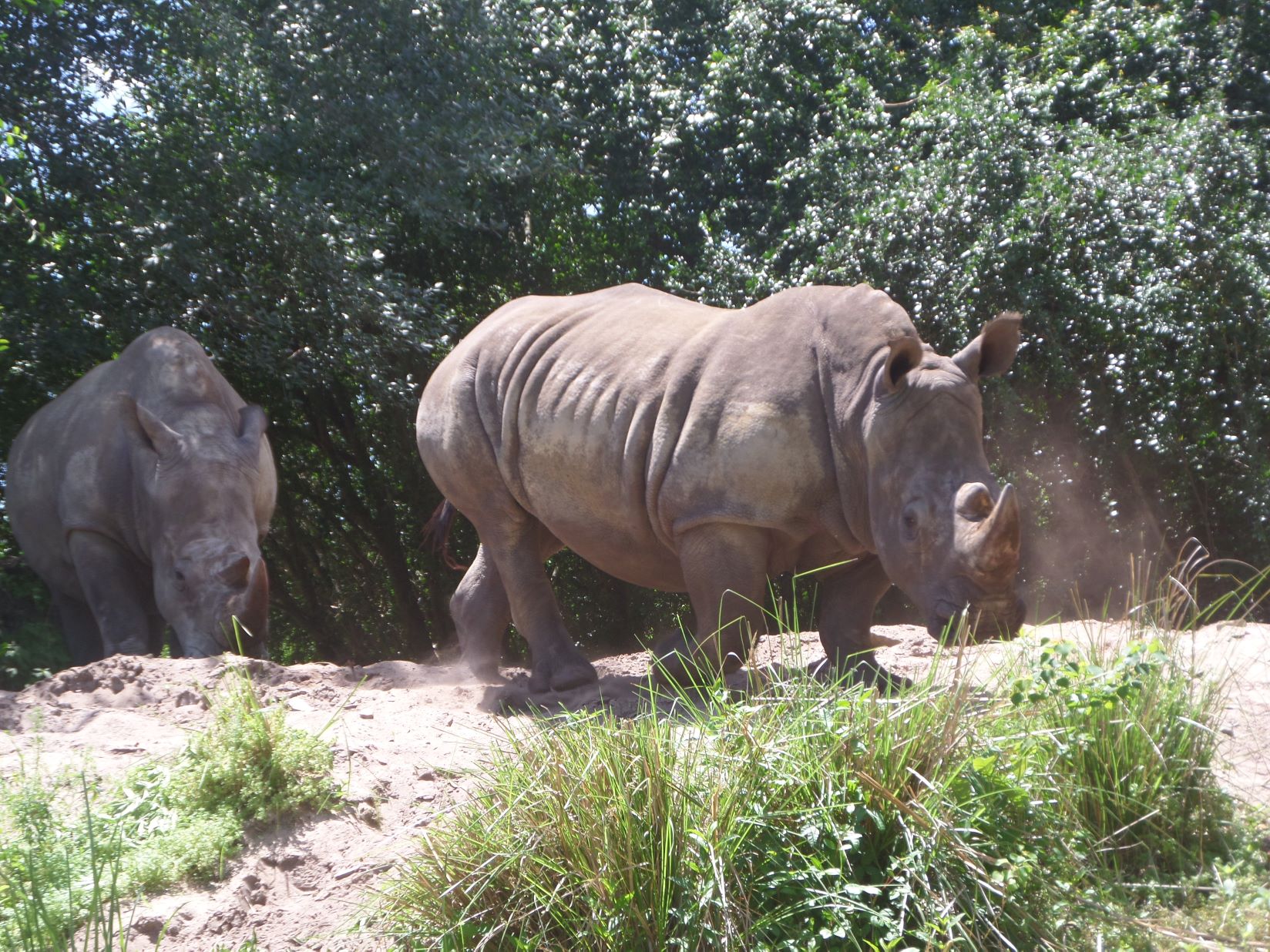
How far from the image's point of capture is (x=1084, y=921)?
3463 millimetres

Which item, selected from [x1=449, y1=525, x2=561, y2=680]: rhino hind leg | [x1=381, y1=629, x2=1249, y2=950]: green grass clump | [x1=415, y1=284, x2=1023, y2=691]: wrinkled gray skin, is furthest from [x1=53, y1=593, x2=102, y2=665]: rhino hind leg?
[x1=381, y1=629, x2=1249, y2=950]: green grass clump

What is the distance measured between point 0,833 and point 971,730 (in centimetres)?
294

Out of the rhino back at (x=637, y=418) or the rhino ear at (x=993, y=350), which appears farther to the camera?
the rhino ear at (x=993, y=350)

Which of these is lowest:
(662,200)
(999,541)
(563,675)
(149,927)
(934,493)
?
(563,675)

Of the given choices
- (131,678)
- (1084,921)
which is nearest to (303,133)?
(131,678)

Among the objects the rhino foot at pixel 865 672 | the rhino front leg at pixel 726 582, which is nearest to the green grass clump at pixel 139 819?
the rhino front leg at pixel 726 582

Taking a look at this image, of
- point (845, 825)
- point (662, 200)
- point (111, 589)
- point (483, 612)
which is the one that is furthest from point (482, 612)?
point (662, 200)

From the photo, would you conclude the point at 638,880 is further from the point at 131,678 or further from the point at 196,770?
the point at 131,678

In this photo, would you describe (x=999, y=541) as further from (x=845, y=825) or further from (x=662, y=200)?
(x=662, y=200)

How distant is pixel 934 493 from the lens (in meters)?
5.18

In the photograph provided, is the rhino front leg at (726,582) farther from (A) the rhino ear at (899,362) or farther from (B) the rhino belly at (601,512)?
(A) the rhino ear at (899,362)

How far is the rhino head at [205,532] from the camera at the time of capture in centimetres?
721

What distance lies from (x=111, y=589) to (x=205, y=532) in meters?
0.83

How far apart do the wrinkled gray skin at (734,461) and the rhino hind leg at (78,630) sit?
128 inches
